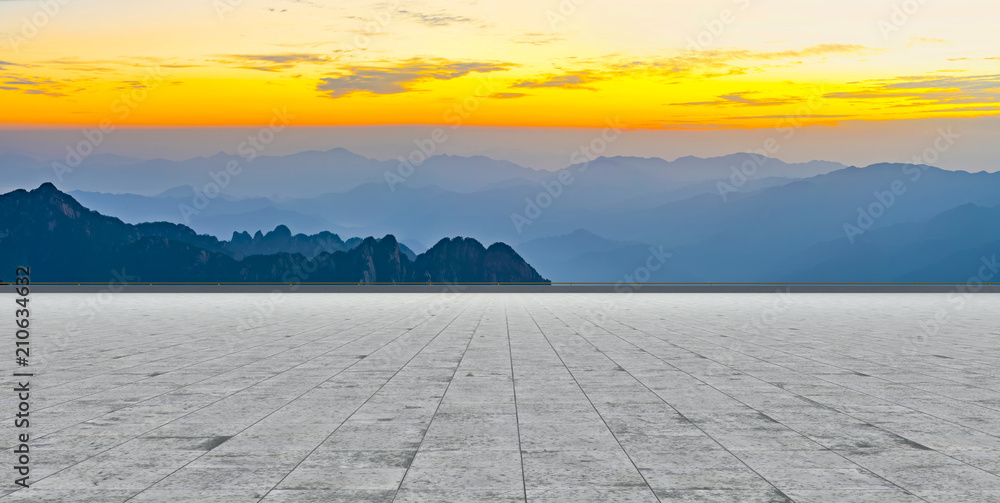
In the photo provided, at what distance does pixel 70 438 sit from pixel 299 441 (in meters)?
2.79

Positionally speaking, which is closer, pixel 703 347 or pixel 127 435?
pixel 127 435

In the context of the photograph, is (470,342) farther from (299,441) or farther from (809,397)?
(299,441)

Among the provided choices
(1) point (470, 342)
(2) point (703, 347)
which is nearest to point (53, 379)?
(1) point (470, 342)

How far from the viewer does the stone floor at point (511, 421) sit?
7645 mm

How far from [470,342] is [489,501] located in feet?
51.2

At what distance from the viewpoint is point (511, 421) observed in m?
10.9

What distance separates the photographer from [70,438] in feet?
32.0

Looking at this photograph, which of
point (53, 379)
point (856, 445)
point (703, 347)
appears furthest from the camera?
point (703, 347)

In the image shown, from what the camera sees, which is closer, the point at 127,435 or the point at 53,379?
the point at 127,435

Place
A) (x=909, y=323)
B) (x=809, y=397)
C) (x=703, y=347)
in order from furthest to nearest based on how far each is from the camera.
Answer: (x=909, y=323) < (x=703, y=347) < (x=809, y=397)

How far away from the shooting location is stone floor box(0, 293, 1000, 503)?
7645 millimetres

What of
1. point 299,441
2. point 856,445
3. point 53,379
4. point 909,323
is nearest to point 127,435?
point 299,441

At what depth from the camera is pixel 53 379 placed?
15.1 meters

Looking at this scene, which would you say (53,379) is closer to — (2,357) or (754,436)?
Result: (2,357)
